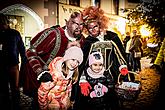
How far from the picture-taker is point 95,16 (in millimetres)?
5797

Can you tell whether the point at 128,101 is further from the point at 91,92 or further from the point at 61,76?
the point at 61,76

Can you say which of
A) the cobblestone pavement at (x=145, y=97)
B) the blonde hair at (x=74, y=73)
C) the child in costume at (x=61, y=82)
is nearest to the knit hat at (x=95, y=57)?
the child in costume at (x=61, y=82)

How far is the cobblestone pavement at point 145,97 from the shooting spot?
5.78 m

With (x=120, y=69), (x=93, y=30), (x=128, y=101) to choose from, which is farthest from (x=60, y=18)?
(x=128, y=101)

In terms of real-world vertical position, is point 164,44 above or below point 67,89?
above

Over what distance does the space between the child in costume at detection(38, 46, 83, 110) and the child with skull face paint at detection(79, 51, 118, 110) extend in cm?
24

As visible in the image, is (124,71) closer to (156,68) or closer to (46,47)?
(156,68)

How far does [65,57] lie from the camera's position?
570cm

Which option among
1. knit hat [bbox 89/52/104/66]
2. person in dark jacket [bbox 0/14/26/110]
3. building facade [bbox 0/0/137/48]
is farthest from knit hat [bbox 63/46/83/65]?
person in dark jacket [bbox 0/14/26/110]

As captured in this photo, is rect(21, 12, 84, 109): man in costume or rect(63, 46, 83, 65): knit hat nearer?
rect(21, 12, 84, 109): man in costume

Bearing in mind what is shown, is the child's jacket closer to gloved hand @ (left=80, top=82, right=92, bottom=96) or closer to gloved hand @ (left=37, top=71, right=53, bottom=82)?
gloved hand @ (left=37, top=71, right=53, bottom=82)

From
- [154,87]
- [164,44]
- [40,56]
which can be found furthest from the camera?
[154,87]

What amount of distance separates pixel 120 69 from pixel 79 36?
1.10 m

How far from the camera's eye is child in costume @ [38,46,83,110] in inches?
224
